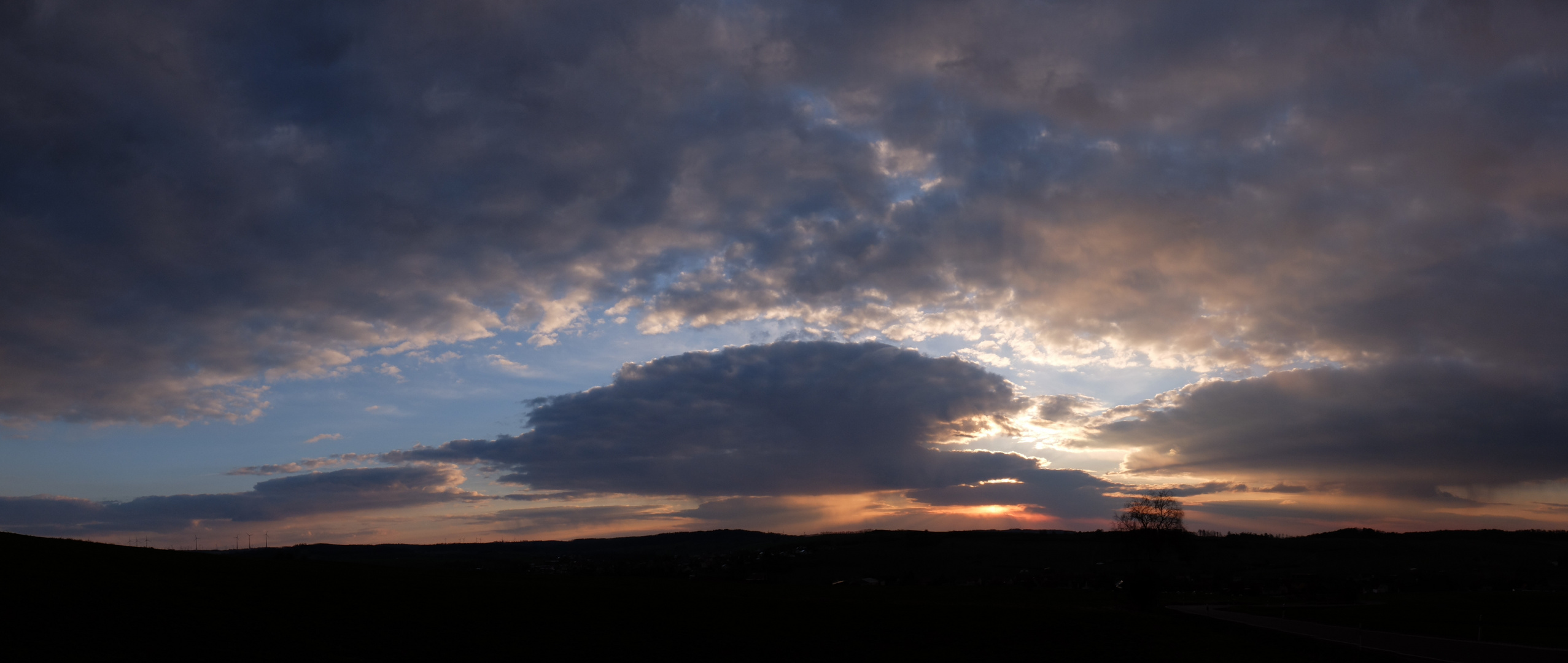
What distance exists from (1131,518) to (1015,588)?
69.0ft

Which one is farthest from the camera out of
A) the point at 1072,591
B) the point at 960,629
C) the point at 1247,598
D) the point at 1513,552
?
the point at 1513,552

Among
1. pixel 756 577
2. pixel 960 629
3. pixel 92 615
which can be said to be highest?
pixel 92 615

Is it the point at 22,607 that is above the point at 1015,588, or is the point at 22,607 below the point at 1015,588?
above

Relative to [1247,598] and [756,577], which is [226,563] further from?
[1247,598]

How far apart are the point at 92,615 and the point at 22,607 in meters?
3.25

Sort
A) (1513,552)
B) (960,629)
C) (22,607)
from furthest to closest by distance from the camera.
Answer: (1513,552) → (960,629) → (22,607)

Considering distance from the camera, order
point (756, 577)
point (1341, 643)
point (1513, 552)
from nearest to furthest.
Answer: point (1341, 643), point (756, 577), point (1513, 552)

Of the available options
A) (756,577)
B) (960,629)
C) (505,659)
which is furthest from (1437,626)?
(756,577)

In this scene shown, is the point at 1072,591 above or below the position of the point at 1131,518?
below

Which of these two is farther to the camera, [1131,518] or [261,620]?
[1131,518]

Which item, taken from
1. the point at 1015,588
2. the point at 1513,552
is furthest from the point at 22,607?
the point at 1513,552

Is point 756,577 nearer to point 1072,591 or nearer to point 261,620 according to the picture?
point 1072,591

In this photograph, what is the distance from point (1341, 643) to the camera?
47.9 m

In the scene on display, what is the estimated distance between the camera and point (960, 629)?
5900 cm
